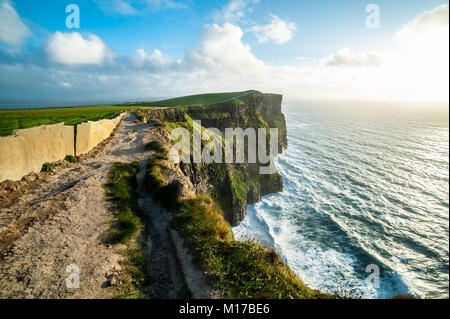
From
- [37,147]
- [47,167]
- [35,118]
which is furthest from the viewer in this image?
[35,118]

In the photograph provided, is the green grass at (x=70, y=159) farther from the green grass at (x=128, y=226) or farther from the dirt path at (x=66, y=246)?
the green grass at (x=128, y=226)

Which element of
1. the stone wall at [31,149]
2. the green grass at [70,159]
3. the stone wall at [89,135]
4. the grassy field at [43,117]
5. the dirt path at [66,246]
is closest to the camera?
the dirt path at [66,246]

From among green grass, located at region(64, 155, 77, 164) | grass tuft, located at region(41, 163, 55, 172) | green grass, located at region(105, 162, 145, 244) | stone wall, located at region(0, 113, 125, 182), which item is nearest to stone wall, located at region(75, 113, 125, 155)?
stone wall, located at region(0, 113, 125, 182)

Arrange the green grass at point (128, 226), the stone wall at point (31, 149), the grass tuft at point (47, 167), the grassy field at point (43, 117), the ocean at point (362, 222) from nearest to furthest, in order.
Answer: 1. the green grass at point (128, 226)
2. the stone wall at point (31, 149)
3. the grass tuft at point (47, 167)
4. the grassy field at point (43, 117)
5. the ocean at point (362, 222)

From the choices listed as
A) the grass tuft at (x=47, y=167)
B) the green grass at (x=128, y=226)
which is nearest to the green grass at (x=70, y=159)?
the grass tuft at (x=47, y=167)

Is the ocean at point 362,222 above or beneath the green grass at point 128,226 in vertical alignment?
beneath

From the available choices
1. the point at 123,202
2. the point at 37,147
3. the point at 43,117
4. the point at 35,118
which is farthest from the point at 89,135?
the point at 123,202

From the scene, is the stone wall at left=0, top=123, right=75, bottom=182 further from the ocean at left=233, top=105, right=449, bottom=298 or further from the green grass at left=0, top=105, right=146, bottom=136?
the ocean at left=233, top=105, right=449, bottom=298

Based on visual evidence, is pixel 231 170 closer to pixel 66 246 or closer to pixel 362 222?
pixel 362 222
